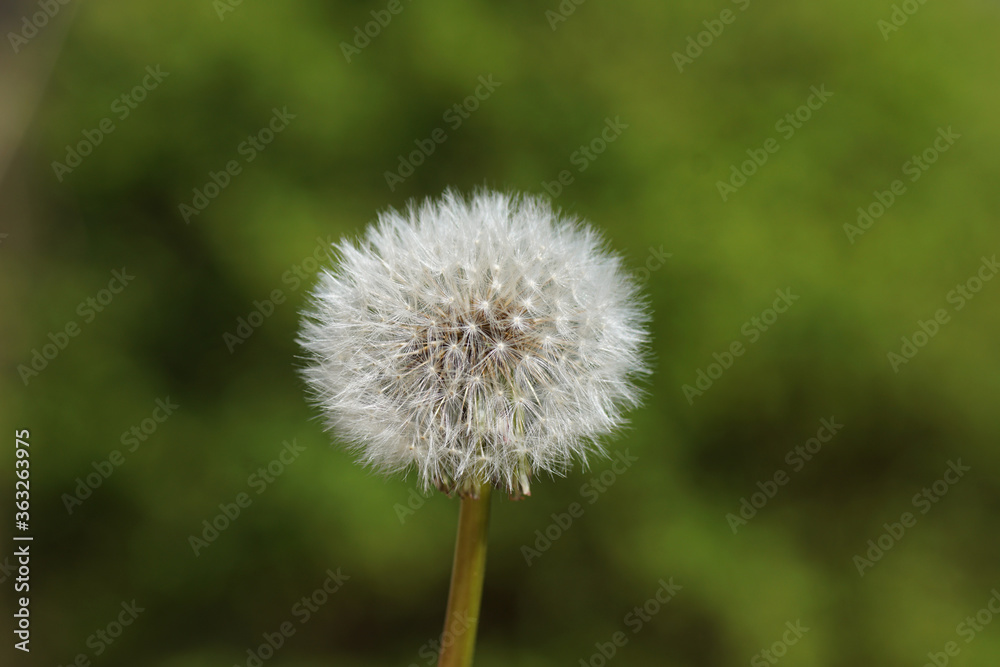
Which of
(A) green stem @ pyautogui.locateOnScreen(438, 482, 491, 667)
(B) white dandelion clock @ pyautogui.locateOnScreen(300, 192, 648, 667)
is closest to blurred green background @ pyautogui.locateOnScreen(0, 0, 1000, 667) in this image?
(B) white dandelion clock @ pyautogui.locateOnScreen(300, 192, 648, 667)

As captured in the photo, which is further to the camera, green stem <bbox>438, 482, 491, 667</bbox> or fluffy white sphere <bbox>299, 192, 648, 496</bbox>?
fluffy white sphere <bbox>299, 192, 648, 496</bbox>

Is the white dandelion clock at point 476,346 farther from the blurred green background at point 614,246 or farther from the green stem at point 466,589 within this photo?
the blurred green background at point 614,246

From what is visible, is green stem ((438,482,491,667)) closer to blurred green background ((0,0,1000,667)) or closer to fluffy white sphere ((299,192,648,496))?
fluffy white sphere ((299,192,648,496))

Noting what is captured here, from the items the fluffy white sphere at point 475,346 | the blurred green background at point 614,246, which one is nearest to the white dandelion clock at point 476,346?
the fluffy white sphere at point 475,346

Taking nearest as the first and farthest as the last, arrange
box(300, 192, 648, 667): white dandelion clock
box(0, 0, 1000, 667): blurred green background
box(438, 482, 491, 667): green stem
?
box(438, 482, 491, 667): green stem < box(300, 192, 648, 667): white dandelion clock < box(0, 0, 1000, 667): blurred green background

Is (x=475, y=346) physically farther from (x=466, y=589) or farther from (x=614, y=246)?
(x=614, y=246)

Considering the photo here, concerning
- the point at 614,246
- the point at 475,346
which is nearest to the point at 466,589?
the point at 475,346

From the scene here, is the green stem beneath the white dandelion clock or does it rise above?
beneath
